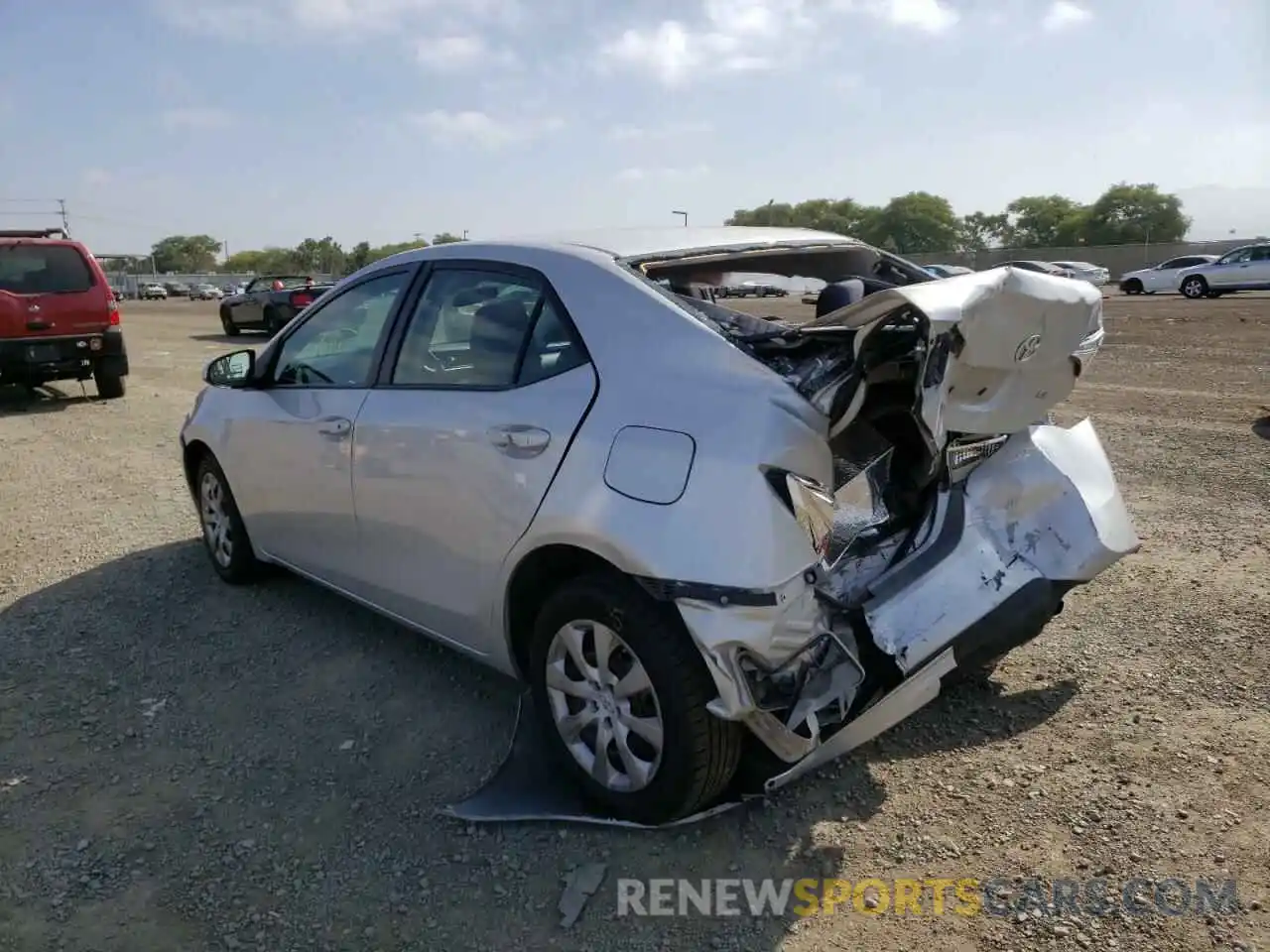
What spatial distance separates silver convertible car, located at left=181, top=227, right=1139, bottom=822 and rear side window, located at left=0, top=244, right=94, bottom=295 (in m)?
9.54

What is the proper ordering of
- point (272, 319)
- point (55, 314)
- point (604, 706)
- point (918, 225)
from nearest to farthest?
point (604, 706) < point (55, 314) < point (272, 319) < point (918, 225)

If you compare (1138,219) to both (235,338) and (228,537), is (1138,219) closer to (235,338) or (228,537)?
(235,338)

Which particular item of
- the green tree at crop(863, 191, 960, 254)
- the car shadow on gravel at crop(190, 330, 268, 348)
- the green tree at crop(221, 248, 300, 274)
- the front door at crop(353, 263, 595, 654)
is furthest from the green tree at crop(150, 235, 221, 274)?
the front door at crop(353, 263, 595, 654)

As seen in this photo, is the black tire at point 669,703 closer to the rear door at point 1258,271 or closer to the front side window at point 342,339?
the front side window at point 342,339

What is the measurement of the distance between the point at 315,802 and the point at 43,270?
10.7 m

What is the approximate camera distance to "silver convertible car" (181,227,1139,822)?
2654 millimetres

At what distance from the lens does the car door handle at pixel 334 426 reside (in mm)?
3904

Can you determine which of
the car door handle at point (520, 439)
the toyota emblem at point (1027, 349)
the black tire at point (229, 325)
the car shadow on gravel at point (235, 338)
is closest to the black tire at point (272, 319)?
the car shadow on gravel at point (235, 338)

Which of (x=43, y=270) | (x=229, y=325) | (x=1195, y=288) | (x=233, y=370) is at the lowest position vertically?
(x=1195, y=288)

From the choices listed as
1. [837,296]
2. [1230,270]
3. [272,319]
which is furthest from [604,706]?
[1230,270]

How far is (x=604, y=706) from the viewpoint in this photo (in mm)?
2977

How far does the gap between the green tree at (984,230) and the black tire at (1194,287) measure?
69.1m

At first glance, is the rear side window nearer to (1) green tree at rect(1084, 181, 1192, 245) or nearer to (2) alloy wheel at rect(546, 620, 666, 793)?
(2) alloy wheel at rect(546, 620, 666, 793)

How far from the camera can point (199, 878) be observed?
287 cm
